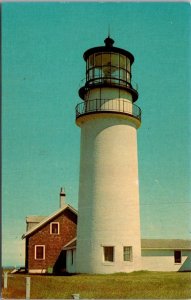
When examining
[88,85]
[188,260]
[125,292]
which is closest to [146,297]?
[125,292]

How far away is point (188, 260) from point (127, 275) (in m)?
8.24

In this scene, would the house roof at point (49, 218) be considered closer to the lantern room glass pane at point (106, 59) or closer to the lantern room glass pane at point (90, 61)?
the lantern room glass pane at point (90, 61)

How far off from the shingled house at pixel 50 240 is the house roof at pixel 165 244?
512 cm

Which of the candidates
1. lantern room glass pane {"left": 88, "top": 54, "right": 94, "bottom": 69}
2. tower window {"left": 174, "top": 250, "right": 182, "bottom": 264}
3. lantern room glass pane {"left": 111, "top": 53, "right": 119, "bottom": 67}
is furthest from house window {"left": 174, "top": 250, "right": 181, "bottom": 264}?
lantern room glass pane {"left": 88, "top": 54, "right": 94, "bottom": 69}

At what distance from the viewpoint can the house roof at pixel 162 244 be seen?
27.4 m

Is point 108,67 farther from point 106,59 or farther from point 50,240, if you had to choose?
point 50,240

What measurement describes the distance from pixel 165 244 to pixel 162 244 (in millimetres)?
192

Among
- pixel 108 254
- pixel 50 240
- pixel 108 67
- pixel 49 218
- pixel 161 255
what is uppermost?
pixel 108 67

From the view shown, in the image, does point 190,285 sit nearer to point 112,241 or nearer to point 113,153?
point 112,241

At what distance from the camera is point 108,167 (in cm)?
2212

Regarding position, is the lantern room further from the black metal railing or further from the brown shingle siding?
the brown shingle siding

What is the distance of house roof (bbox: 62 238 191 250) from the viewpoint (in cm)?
2738

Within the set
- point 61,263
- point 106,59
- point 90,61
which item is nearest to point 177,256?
point 61,263

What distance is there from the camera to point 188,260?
2794 cm
